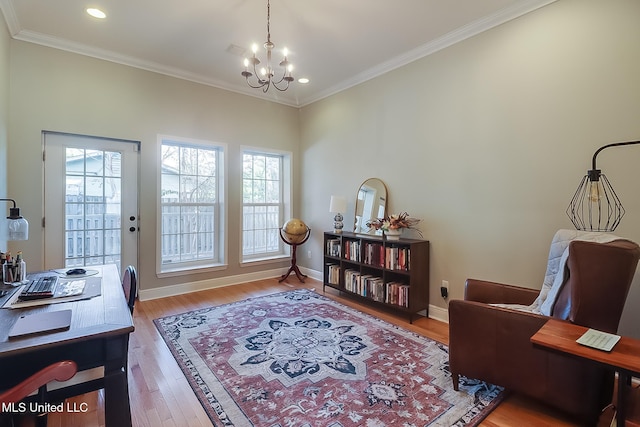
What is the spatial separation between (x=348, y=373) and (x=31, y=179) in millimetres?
3820

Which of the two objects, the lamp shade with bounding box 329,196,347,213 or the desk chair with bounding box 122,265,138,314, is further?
the lamp shade with bounding box 329,196,347,213

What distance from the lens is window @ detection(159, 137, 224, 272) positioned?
4320 millimetres

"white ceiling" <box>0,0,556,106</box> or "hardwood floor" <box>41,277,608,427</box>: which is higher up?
"white ceiling" <box>0,0,556,106</box>

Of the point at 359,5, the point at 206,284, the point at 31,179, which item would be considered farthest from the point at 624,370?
the point at 31,179

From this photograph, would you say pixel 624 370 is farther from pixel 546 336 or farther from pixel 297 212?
pixel 297 212

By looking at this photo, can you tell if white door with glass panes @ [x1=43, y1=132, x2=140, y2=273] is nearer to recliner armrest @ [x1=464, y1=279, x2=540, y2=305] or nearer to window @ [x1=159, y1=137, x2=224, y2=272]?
window @ [x1=159, y1=137, x2=224, y2=272]

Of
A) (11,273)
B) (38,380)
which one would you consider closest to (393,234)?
(38,380)

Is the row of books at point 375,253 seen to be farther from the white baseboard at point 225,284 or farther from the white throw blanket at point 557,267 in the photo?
the white throw blanket at point 557,267

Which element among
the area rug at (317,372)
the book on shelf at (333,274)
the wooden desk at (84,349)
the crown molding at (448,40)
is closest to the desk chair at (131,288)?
the wooden desk at (84,349)

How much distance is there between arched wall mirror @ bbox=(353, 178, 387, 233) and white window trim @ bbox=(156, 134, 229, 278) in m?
1.99

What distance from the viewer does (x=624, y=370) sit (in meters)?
1.25

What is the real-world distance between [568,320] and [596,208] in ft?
3.98

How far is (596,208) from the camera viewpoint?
2.41 m

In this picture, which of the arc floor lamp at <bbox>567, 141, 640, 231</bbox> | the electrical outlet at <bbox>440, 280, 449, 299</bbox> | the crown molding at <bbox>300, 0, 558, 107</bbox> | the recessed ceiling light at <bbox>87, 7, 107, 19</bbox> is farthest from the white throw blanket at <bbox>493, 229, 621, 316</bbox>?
the recessed ceiling light at <bbox>87, 7, 107, 19</bbox>
